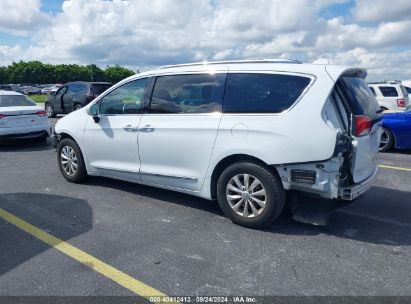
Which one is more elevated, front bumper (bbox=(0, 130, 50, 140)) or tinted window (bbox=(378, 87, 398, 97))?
tinted window (bbox=(378, 87, 398, 97))

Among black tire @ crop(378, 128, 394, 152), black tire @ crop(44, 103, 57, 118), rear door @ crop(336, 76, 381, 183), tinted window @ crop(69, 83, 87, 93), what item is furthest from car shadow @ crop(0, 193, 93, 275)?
black tire @ crop(44, 103, 57, 118)

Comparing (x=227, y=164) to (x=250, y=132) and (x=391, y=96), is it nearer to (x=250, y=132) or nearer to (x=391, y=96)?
(x=250, y=132)

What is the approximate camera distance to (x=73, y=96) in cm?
1711

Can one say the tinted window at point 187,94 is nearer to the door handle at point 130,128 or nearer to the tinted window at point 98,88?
the door handle at point 130,128

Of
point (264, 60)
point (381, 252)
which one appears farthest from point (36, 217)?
point (381, 252)

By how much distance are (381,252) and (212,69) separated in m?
2.72

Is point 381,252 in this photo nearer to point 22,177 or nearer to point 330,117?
point 330,117

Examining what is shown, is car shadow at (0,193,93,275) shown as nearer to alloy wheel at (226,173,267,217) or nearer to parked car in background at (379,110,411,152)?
alloy wheel at (226,173,267,217)

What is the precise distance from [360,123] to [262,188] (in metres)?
1.21

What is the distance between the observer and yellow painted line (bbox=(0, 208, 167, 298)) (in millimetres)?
3184

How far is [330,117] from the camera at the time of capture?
13.1 feet

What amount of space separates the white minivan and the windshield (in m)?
5.84

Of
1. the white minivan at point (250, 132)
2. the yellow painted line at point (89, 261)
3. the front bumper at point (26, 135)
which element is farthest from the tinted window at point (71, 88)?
the yellow painted line at point (89, 261)

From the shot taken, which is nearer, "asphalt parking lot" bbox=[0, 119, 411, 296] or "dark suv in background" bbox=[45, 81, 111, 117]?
"asphalt parking lot" bbox=[0, 119, 411, 296]
